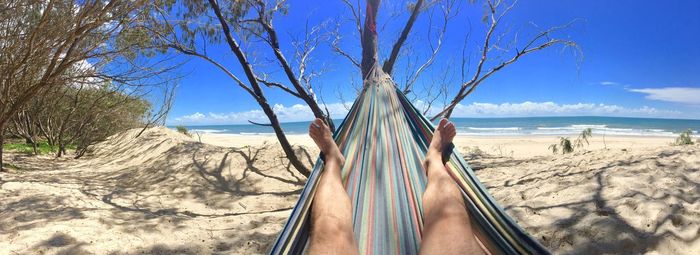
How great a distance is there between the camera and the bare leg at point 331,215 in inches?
43.8

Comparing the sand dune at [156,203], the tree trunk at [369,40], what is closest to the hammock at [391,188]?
the sand dune at [156,203]

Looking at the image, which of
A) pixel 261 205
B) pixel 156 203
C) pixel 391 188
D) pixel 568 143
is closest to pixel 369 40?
pixel 261 205

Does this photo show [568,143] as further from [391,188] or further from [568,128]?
[568,128]

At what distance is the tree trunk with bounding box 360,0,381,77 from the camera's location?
3020 millimetres

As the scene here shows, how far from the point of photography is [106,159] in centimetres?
503

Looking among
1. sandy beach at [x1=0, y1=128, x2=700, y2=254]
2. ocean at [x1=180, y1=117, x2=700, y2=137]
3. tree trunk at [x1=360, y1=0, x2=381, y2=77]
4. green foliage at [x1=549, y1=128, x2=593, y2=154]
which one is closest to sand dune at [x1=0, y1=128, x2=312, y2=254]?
sandy beach at [x1=0, y1=128, x2=700, y2=254]

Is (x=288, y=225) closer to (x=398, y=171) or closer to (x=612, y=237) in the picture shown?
(x=398, y=171)

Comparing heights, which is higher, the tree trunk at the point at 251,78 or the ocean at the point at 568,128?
the tree trunk at the point at 251,78

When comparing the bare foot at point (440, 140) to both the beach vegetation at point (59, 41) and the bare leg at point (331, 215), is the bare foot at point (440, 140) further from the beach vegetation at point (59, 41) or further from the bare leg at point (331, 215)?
the beach vegetation at point (59, 41)

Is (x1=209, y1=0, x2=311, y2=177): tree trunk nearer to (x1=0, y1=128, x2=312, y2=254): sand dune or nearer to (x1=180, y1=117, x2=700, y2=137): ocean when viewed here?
(x1=0, y1=128, x2=312, y2=254): sand dune

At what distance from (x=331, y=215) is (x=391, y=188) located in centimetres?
35

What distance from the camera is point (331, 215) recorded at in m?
1.23

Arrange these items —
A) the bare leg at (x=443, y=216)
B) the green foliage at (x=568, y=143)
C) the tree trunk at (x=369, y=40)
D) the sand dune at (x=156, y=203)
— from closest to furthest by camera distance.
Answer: the bare leg at (x=443, y=216), the sand dune at (x=156, y=203), the tree trunk at (x=369, y=40), the green foliage at (x=568, y=143)

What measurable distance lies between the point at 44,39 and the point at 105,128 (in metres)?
4.86
